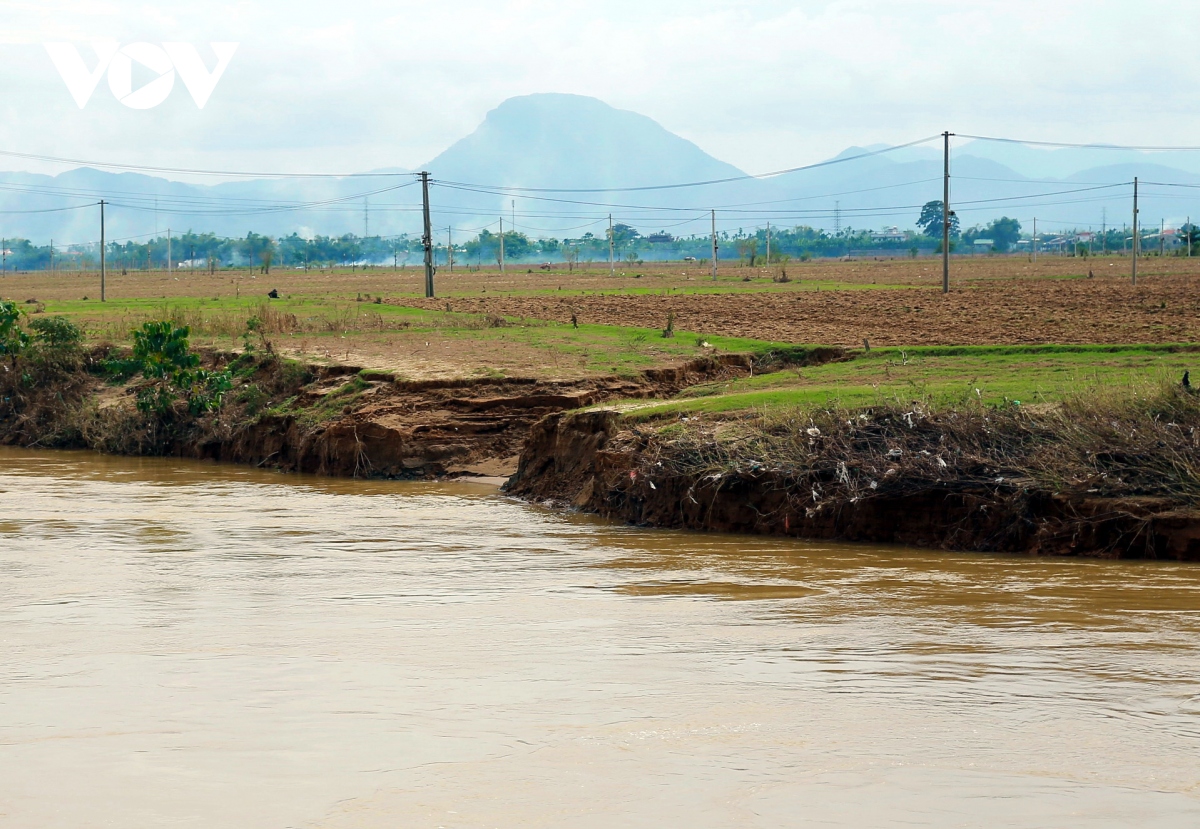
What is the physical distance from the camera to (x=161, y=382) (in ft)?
74.7

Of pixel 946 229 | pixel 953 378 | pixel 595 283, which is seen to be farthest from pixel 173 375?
pixel 595 283

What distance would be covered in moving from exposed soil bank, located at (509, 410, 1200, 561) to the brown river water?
42 centimetres

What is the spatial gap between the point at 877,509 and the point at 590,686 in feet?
18.5

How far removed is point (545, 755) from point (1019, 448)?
23.8 ft

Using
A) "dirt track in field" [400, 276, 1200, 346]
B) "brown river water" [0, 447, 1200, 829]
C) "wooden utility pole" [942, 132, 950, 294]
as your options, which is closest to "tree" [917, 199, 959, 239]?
"wooden utility pole" [942, 132, 950, 294]

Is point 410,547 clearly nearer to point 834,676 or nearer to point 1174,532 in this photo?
point 834,676

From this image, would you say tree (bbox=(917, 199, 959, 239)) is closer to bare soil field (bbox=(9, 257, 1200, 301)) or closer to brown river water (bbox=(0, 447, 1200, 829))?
bare soil field (bbox=(9, 257, 1200, 301))

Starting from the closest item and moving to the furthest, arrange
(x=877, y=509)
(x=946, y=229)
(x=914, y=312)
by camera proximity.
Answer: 1. (x=877, y=509)
2. (x=914, y=312)
3. (x=946, y=229)

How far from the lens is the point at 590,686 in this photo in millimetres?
8414

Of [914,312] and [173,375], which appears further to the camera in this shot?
[914,312]

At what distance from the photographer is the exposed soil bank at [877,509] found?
1191 centimetres

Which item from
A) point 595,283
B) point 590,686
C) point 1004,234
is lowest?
point 590,686

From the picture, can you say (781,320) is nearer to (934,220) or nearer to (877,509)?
(877,509)

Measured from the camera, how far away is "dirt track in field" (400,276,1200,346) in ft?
83.6
